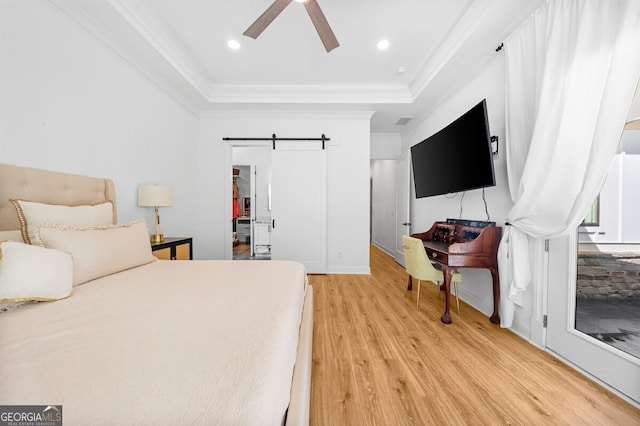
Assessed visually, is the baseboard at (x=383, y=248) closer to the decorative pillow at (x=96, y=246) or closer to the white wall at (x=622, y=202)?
the white wall at (x=622, y=202)

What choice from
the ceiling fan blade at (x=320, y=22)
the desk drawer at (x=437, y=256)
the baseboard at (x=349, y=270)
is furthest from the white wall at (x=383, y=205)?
the ceiling fan blade at (x=320, y=22)

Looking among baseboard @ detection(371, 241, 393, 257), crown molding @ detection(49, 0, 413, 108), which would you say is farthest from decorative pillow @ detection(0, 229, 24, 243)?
baseboard @ detection(371, 241, 393, 257)

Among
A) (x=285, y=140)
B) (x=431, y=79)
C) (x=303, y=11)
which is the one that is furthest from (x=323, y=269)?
(x=303, y=11)

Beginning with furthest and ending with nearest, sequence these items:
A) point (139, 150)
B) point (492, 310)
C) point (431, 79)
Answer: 1. point (431, 79)
2. point (139, 150)
3. point (492, 310)

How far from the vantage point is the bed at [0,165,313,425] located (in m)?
0.61

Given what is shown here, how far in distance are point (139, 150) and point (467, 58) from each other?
12.6 feet

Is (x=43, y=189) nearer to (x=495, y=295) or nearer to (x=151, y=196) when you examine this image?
(x=151, y=196)

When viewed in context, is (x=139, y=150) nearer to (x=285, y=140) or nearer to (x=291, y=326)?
(x=285, y=140)

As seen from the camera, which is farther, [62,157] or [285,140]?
[285,140]

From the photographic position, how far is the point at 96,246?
60.9 inches

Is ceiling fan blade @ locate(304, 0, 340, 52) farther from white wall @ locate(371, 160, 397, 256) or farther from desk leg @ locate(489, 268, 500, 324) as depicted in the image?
white wall @ locate(371, 160, 397, 256)

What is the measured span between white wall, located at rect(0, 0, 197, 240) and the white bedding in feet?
4.38

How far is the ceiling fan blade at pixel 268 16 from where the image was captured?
5.90 feet

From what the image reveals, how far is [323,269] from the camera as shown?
4102 millimetres
